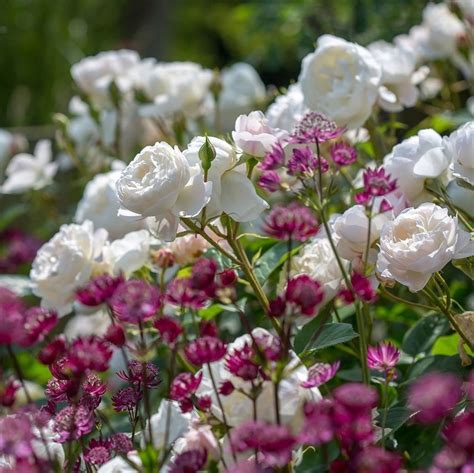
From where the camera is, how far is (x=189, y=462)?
0.65 metres

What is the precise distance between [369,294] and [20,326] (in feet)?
0.95

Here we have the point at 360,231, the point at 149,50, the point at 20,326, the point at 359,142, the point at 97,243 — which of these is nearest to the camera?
the point at 20,326

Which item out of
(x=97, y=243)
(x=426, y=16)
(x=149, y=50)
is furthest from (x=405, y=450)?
(x=149, y=50)

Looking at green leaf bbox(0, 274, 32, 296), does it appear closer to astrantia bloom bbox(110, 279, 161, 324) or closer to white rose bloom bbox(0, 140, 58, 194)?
white rose bloom bbox(0, 140, 58, 194)

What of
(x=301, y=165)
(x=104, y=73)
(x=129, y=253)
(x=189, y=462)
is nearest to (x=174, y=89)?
(x=104, y=73)

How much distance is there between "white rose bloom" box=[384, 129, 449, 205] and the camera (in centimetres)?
97

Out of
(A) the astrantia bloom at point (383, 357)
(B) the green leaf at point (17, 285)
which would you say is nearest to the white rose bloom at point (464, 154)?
(A) the astrantia bloom at point (383, 357)

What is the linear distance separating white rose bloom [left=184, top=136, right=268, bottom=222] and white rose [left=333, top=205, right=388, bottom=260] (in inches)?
3.1

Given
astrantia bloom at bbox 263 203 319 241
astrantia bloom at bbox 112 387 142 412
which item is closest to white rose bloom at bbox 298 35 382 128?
astrantia bloom at bbox 263 203 319 241

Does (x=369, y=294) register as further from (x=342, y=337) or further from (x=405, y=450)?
(x=405, y=450)

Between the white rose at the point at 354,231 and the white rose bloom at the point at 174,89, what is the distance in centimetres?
69

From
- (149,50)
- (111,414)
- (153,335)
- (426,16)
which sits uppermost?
(426,16)

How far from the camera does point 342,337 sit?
0.87 meters

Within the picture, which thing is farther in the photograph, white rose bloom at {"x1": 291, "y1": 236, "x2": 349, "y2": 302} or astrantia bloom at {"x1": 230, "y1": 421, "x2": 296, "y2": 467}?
white rose bloom at {"x1": 291, "y1": 236, "x2": 349, "y2": 302}
